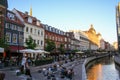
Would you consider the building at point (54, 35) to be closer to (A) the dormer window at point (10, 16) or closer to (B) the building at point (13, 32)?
(B) the building at point (13, 32)

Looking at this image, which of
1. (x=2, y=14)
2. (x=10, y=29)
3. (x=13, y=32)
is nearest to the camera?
(x=2, y=14)

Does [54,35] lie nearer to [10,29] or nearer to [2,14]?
[10,29]

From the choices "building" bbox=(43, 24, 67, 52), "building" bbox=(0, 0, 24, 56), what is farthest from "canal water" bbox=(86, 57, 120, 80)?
"building" bbox=(0, 0, 24, 56)

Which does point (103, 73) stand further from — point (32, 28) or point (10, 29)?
point (10, 29)

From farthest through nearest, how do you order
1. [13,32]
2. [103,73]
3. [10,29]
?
[103,73] → [13,32] → [10,29]

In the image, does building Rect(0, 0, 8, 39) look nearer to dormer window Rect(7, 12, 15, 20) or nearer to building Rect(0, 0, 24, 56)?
building Rect(0, 0, 24, 56)

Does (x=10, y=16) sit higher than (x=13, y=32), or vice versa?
(x=10, y=16)

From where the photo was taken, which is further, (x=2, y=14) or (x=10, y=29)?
(x=10, y=29)

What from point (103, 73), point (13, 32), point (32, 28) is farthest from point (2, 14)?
point (103, 73)

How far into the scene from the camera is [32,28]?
56.8 m

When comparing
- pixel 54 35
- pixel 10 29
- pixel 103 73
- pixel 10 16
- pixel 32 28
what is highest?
pixel 10 16

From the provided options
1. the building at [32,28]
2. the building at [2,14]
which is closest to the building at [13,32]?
the building at [2,14]

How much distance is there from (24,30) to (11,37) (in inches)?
251

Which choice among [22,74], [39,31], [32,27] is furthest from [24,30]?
[22,74]
